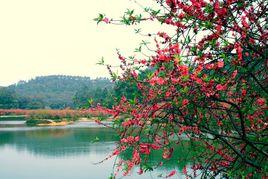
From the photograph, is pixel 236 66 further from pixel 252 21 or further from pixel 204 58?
pixel 252 21

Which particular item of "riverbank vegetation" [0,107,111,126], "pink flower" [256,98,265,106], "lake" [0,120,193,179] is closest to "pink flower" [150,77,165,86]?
"pink flower" [256,98,265,106]

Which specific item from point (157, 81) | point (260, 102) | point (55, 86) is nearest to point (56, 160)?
point (260, 102)

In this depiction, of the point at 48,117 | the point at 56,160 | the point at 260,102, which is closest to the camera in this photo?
the point at 260,102

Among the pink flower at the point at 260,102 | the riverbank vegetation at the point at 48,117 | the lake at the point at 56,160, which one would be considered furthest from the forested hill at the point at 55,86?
the pink flower at the point at 260,102

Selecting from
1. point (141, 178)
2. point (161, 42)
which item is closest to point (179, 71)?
point (161, 42)

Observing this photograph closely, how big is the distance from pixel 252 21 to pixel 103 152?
23.4 meters

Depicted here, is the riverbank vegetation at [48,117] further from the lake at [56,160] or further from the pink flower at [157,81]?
the pink flower at [157,81]

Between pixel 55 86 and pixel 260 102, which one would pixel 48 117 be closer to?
pixel 260 102

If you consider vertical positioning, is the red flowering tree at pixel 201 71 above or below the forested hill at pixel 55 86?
below

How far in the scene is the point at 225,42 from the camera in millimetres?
3029

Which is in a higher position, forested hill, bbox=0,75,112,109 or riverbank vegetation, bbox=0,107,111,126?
forested hill, bbox=0,75,112,109

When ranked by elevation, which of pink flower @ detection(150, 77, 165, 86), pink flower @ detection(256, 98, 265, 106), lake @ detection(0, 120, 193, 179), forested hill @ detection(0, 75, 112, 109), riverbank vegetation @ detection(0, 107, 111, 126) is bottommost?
lake @ detection(0, 120, 193, 179)

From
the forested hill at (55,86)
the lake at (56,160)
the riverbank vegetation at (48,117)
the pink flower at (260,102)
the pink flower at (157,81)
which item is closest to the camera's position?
the pink flower at (157,81)

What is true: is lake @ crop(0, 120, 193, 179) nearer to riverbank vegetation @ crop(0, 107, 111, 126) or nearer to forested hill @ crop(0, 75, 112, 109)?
riverbank vegetation @ crop(0, 107, 111, 126)
